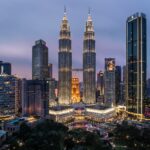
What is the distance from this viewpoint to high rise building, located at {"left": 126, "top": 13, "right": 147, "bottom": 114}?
3138 inches

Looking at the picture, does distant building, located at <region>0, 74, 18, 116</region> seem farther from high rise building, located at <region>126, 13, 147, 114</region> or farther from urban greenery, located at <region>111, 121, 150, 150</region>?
urban greenery, located at <region>111, 121, 150, 150</region>

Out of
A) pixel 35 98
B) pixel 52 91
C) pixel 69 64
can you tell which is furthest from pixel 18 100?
pixel 52 91

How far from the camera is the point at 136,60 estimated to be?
8275 centimetres

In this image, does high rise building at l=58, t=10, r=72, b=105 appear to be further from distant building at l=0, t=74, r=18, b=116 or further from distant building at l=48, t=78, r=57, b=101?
distant building at l=0, t=74, r=18, b=116

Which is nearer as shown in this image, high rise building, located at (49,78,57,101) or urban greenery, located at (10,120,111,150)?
urban greenery, located at (10,120,111,150)

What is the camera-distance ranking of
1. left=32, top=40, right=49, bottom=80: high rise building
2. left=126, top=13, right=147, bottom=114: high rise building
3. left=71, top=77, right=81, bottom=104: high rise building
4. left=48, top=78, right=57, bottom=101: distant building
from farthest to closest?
left=32, top=40, right=49, bottom=80: high rise building → left=48, top=78, right=57, bottom=101: distant building → left=71, top=77, right=81, bottom=104: high rise building → left=126, top=13, right=147, bottom=114: high rise building

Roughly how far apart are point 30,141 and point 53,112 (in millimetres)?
49784

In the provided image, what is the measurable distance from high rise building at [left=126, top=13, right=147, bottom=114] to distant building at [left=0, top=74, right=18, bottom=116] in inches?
1083

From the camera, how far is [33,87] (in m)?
71.1

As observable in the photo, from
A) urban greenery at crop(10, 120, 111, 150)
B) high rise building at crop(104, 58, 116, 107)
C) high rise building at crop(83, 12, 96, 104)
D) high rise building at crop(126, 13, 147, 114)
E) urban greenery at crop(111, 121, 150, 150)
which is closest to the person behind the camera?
urban greenery at crop(10, 120, 111, 150)

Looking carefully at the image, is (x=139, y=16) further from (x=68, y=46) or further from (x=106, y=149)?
(x=106, y=149)

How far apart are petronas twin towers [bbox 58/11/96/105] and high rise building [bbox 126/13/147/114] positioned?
1930 cm

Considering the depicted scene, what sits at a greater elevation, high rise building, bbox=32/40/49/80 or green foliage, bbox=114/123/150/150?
high rise building, bbox=32/40/49/80

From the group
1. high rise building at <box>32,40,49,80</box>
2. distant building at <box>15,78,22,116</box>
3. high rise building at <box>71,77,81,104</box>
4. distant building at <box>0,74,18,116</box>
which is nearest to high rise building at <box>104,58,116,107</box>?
high rise building at <box>71,77,81,104</box>
